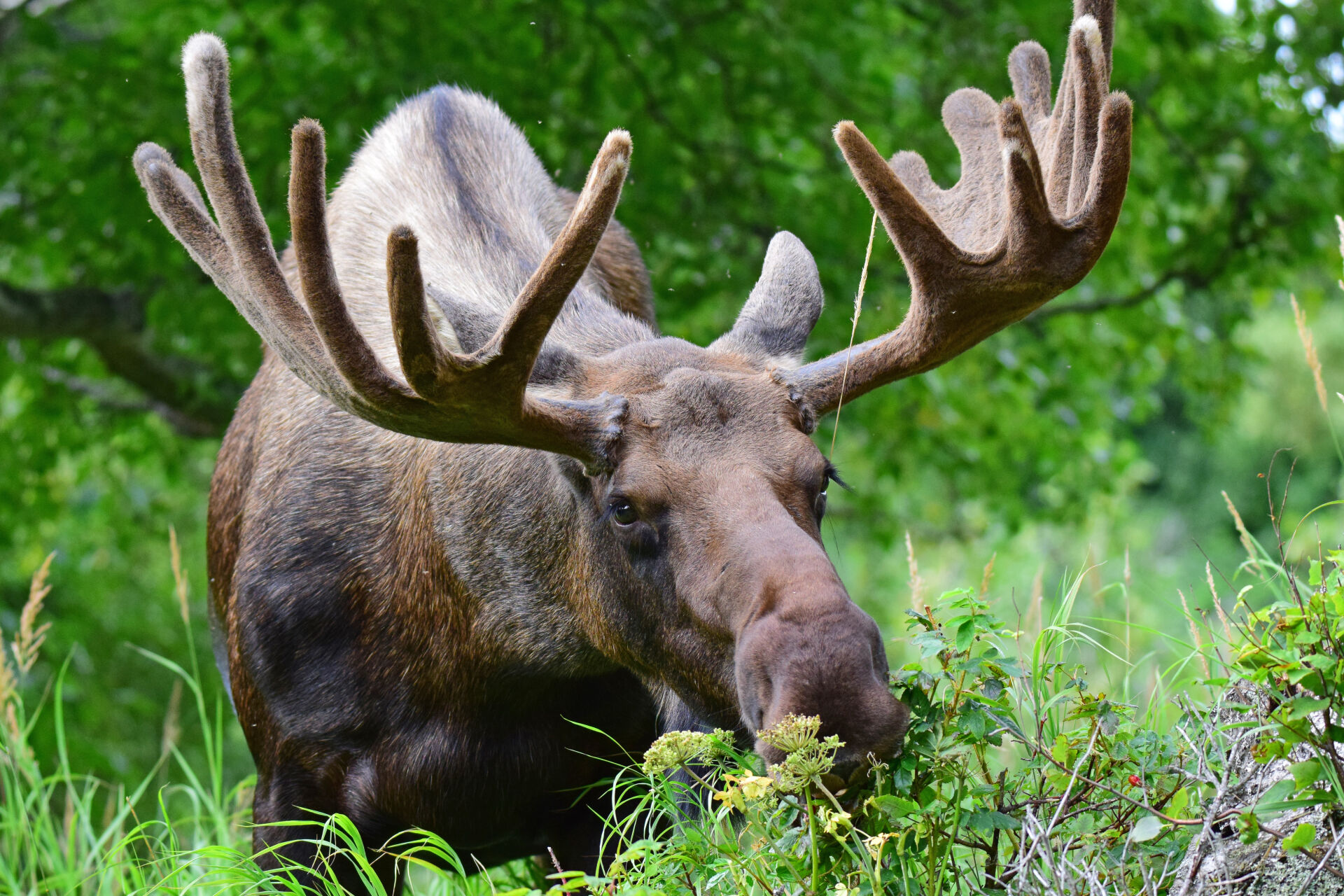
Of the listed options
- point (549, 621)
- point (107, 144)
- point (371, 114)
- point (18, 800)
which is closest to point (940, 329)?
point (549, 621)

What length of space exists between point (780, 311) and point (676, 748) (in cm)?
152

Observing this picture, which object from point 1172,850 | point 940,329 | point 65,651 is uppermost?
point 940,329

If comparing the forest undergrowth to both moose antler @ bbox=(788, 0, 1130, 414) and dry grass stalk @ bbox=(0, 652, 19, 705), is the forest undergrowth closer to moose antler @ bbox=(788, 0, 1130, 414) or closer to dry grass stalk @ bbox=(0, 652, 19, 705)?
moose antler @ bbox=(788, 0, 1130, 414)

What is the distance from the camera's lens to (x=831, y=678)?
2.44 meters

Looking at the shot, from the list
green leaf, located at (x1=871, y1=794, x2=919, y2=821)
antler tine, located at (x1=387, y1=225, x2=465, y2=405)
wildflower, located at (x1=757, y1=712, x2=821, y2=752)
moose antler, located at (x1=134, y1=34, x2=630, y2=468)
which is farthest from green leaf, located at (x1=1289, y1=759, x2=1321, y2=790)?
antler tine, located at (x1=387, y1=225, x2=465, y2=405)

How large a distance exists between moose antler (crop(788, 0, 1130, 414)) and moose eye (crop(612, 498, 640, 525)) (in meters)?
0.51

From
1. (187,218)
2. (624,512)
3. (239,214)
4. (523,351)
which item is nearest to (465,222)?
(187,218)

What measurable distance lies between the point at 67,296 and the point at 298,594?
4549mm

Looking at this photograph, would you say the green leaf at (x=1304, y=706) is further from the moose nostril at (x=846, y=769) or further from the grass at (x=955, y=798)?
the moose nostril at (x=846, y=769)

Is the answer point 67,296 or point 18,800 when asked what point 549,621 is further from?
point 67,296

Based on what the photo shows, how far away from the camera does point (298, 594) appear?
3.69 meters

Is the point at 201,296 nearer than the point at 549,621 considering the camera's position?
No

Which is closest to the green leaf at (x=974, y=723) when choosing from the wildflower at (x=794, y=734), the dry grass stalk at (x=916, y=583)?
the wildflower at (x=794, y=734)

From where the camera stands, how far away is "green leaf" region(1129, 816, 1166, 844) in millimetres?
2367
